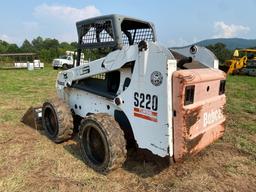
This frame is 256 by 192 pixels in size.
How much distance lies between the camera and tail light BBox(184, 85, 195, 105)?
3031 mm

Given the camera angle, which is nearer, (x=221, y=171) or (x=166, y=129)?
(x=166, y=129)

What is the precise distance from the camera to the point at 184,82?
115 inches

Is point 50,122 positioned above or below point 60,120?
below

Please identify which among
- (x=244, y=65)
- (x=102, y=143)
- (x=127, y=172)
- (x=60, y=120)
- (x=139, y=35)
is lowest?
(x=127, y=172)

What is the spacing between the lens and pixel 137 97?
3312mm

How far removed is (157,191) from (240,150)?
202 centimetres

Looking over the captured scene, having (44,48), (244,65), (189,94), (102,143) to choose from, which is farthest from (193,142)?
(44,48)

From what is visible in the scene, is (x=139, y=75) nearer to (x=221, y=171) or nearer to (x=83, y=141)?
(x=83, y=141)

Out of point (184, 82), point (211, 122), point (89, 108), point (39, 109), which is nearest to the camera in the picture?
point (184, 82)

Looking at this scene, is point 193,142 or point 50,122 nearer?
point 193,142

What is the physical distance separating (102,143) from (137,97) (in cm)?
85

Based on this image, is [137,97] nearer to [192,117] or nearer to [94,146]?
[192,117]

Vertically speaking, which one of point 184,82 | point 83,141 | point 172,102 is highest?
point 184,82

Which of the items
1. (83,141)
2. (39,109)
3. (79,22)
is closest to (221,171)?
(83,141)
